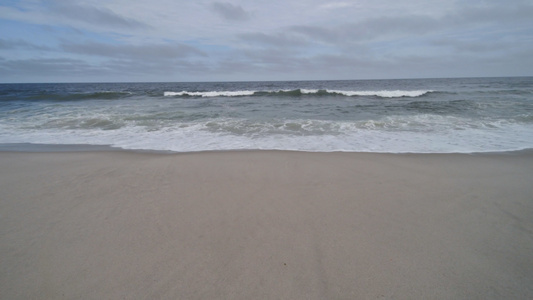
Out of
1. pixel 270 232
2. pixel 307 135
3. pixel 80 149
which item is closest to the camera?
pixel 270 232

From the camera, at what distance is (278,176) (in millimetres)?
4238

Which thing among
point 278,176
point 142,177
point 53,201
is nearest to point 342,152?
point 278,176

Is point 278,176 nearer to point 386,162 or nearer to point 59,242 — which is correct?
point 386,162

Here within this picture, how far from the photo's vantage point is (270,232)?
2.67 m

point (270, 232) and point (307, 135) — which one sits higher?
point (307, 135)

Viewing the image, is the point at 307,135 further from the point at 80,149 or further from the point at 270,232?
the point at 80,149

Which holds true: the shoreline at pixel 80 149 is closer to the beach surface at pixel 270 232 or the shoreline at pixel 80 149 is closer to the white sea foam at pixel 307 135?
the white sea foam at pixel 307 135

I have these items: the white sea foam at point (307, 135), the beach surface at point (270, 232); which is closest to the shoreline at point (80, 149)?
the white sea foam at point (307, 135)

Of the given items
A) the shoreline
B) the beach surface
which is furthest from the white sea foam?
the beach surface

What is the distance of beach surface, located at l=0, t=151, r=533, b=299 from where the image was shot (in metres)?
2.02

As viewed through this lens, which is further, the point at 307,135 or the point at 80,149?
the point at 307,135

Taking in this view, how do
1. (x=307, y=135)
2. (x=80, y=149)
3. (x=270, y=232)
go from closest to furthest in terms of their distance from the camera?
→ (x=270, y=232)
(x=80, y=149)
(x=307, y=135)

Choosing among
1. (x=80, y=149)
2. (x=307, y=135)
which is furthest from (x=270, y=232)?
(x=80, y=149)

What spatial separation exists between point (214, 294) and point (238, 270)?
11.0 inches
